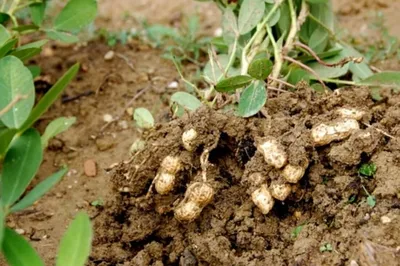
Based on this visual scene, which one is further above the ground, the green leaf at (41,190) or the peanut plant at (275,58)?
the green leaf at (41,190)

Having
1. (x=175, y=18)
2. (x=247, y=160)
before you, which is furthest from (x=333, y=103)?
(x=175, y=18)

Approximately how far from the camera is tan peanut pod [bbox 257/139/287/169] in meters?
1.69

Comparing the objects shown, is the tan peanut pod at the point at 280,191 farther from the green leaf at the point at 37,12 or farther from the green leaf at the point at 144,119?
the green leaf at the point at 37,12

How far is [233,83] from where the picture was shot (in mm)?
1847

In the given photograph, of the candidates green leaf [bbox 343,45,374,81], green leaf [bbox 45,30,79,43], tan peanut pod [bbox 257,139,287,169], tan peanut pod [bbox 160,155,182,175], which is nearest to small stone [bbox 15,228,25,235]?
tan peanut pod [bbox 160,155,182,175]

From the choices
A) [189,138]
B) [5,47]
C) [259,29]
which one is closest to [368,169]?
[189,138]

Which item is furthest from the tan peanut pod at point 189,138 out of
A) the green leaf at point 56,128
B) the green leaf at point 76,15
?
the green leaf at point 76,15

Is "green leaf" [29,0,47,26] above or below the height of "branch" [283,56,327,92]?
above

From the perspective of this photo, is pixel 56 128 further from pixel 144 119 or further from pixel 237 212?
pixel 237 212

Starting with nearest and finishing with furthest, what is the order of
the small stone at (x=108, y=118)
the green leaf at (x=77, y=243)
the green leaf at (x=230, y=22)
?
the green leaf at (x=77, y=243), the green leaf at (x=230, y=22), the small stone at (x=108, y=118)

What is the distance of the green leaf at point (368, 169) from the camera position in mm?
1709

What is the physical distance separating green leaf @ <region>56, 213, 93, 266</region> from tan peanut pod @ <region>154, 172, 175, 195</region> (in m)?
0.39

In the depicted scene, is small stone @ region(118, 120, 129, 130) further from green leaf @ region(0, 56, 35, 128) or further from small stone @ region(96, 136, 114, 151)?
green leaf @ region(0, 56, 35, 128)

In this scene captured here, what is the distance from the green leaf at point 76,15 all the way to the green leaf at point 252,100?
59 centimetres
